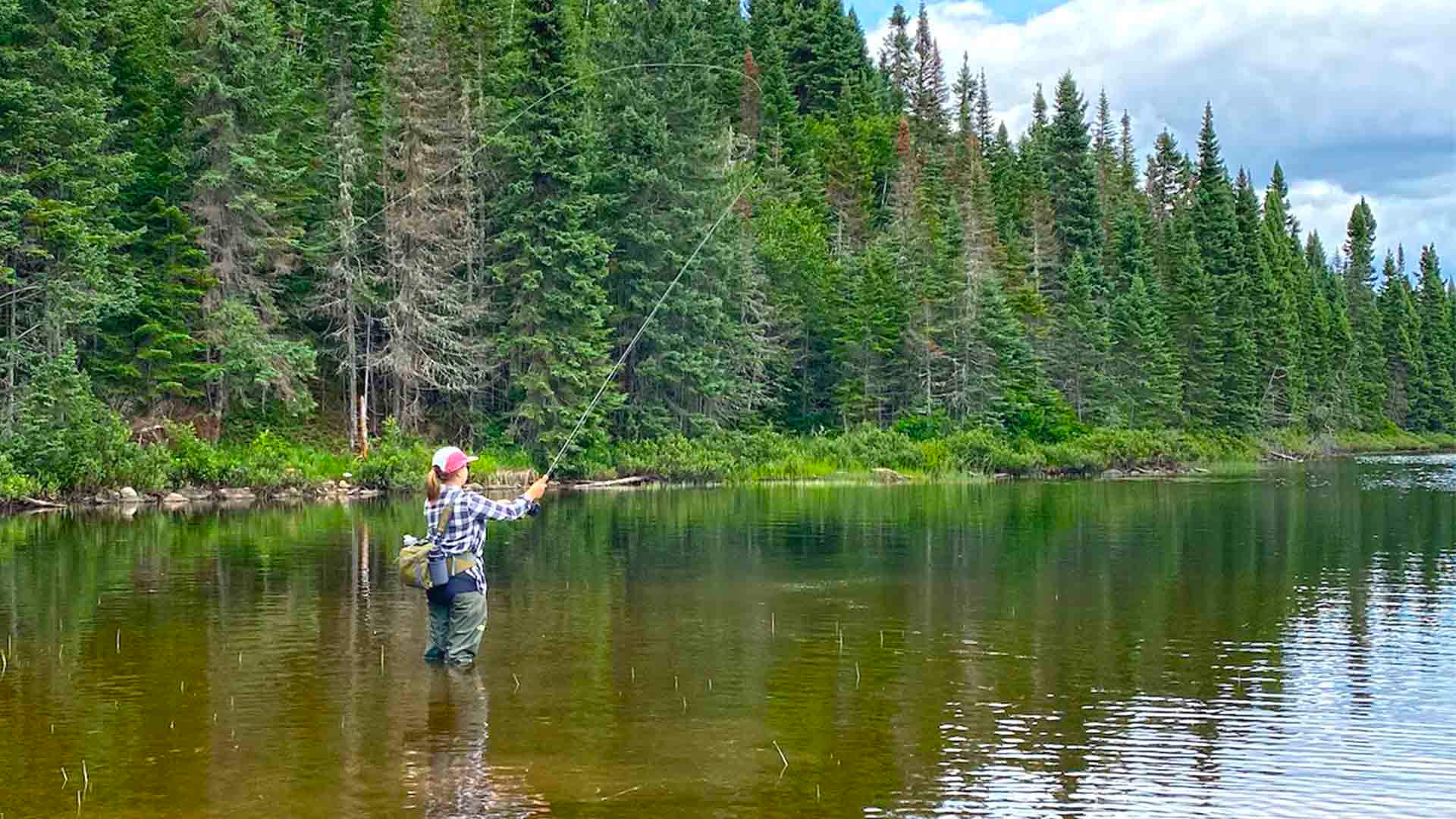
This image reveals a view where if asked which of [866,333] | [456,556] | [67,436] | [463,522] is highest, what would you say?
[866,333]

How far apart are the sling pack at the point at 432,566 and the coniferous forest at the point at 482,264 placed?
44.8ft

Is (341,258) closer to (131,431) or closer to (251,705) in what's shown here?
(131,431)

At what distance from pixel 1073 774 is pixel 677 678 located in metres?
4.25

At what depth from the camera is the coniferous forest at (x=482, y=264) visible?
42.5 meters

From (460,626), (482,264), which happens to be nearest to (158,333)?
(482,264)

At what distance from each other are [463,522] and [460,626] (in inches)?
37.0

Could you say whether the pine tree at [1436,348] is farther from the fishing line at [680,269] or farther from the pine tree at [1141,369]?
the fishing line at [680,269]

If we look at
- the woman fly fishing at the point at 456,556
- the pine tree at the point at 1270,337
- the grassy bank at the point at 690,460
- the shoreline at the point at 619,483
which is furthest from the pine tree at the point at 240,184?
the pine tree at the point at 1270,337

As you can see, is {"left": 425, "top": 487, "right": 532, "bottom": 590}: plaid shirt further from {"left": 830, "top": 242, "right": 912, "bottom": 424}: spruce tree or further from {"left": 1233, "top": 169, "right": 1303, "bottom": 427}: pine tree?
{"left": 1233, "top": 169, "right": 1303, "bottom": 427}: pine tree

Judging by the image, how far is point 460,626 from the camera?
13305 millimetres

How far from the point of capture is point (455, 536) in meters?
13.1

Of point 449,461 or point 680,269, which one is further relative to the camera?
point 680,269

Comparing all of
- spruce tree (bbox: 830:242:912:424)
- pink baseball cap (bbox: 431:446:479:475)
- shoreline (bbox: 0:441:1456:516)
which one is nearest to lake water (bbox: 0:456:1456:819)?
pink baseball cap (bbox: 431:446:479:475)

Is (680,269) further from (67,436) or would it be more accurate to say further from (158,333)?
(67,436)
